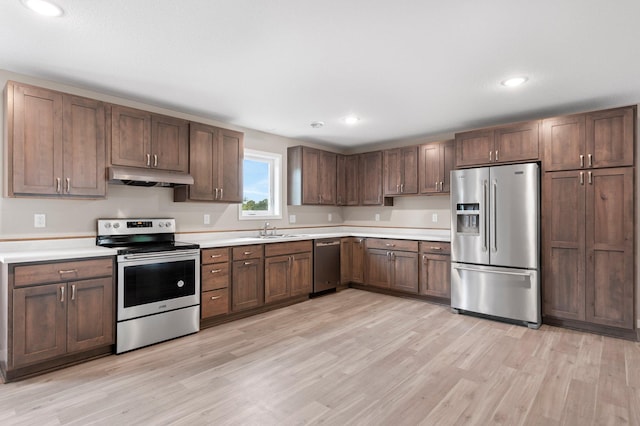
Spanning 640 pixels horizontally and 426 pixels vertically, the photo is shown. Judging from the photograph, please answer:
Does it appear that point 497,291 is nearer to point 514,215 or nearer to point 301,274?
point 514,215

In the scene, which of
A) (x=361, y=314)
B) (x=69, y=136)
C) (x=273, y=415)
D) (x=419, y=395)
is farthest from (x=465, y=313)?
(x=69, y=136)

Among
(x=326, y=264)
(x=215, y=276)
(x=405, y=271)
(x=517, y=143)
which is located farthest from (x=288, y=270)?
(x=517, y=143)

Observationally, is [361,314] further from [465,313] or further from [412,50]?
[412,50]

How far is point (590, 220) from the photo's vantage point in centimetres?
360

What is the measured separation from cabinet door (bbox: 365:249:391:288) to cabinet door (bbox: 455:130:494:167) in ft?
5.51

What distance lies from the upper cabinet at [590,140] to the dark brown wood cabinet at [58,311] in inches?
179

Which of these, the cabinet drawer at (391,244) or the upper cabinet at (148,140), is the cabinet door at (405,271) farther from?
the upper cabinet at (148,140)

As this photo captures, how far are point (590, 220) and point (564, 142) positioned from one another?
85cm

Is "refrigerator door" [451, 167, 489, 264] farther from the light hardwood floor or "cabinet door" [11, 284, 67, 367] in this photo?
"cabinet door" [11, 284, 67, 367]

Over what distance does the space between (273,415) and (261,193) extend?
11.3 ft

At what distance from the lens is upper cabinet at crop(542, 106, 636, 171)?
3.41 meters

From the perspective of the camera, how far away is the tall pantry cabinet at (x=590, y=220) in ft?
11.3

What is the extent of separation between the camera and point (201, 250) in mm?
3723

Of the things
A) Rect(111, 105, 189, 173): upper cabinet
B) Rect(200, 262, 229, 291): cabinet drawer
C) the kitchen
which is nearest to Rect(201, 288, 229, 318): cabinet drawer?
Rect(200, 262, 229, 291): cabinet drawer
